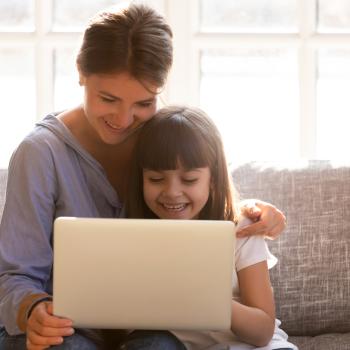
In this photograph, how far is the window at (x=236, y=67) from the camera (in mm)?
3146

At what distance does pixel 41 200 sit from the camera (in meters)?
2.15

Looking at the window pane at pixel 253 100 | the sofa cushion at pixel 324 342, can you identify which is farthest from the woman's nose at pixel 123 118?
the window pane at pixel 253 100

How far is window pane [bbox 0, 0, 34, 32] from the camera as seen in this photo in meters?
3.20

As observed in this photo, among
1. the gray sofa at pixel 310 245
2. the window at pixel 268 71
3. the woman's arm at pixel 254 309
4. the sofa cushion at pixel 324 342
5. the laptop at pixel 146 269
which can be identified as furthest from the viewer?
the window at pixel 268 71

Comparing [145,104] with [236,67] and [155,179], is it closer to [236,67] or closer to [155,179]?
[155,179]

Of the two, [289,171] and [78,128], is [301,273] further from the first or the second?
[78,128]

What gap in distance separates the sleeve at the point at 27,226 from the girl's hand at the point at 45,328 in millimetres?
115

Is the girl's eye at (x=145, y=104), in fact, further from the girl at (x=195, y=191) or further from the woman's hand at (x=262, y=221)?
the woman's hand at (x=262, y=221)

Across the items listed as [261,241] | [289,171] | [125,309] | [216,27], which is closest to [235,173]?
[289,171]

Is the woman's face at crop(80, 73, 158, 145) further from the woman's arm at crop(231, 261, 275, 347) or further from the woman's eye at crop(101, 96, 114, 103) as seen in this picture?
the woman's arm at crop(231, 261, 275, 347)

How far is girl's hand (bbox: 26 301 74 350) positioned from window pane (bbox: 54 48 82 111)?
4.70 ft

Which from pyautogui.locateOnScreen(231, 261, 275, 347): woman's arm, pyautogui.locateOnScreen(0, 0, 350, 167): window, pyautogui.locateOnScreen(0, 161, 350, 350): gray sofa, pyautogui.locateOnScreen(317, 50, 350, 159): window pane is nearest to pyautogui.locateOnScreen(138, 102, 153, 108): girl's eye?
pyautogui.locateOnScreen(231, 261, 275, 347): woman's arm

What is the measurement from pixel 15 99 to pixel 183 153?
127 cm

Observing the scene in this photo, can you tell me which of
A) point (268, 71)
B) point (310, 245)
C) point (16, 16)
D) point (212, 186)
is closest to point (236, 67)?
point (268, 71)
